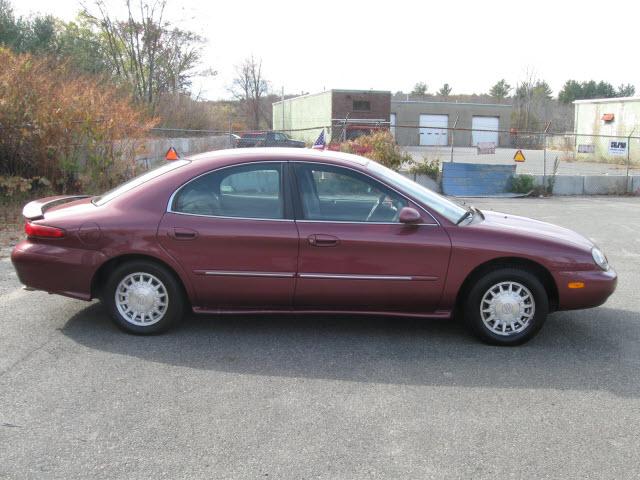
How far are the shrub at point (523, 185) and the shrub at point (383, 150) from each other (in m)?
3.00

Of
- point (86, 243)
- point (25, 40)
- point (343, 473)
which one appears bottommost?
point (343, 473)

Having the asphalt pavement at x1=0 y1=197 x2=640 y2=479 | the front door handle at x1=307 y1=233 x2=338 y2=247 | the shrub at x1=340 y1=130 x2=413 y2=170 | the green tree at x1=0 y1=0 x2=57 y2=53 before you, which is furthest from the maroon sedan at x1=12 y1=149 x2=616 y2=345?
the green tree at x1=0 y1=0 x2=57 y2=53

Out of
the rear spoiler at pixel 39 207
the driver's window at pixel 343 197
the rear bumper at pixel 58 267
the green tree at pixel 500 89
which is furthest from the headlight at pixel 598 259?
the green tree at pixel 500 89

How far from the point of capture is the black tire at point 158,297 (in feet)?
16.1

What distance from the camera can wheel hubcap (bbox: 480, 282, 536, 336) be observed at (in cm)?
490

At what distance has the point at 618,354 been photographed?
4.87 meters

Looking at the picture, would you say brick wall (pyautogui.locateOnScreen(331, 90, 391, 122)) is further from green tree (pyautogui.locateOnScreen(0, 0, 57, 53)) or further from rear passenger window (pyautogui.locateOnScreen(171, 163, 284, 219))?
rear passenger window (pyautogui.locateOnScreen(171, 163, 284, 219))

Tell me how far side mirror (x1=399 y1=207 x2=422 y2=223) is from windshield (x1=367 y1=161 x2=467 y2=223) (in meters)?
0.19

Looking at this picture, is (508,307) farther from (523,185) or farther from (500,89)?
(500,89)

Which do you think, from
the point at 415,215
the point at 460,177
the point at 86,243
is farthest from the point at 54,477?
the point at 460,177

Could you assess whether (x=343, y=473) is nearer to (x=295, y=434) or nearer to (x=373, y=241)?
(x=295, y=434)

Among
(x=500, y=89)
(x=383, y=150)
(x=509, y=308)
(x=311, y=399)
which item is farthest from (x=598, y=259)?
(x=500, y=89)

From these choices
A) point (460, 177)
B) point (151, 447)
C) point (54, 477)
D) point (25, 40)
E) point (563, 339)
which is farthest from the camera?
point (25, 40)

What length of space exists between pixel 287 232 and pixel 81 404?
1.91 meters
